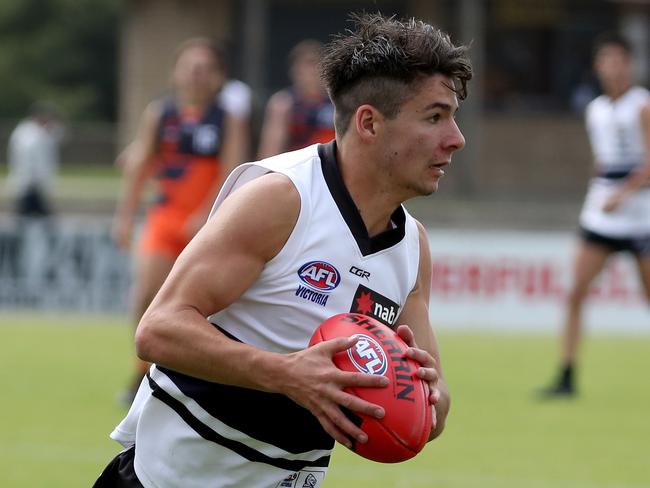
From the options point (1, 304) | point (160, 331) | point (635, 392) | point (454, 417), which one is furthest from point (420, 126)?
point (1, 304)

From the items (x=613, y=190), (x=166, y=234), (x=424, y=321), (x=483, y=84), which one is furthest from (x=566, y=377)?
(x=483, y=84)

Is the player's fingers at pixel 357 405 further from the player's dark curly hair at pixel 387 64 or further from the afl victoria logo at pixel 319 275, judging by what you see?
the player's dark curly hair at pixel 387 64

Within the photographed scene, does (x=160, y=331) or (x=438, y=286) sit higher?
(x=160, y=331)

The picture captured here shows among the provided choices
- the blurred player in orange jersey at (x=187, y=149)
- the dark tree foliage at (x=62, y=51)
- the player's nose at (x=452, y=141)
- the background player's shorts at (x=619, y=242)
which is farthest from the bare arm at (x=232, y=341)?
the dark tree foliage at (x=62, y=51)

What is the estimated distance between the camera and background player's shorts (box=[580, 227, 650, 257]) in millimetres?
10828

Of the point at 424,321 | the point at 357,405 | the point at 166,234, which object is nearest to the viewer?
the point at 357,405

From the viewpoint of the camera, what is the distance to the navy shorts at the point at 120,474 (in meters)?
4.19

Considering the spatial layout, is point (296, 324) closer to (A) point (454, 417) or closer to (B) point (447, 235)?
(A) point (454, 417)

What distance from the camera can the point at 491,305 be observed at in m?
15.6

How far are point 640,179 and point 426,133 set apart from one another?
7281mm

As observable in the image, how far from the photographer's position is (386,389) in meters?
3.81

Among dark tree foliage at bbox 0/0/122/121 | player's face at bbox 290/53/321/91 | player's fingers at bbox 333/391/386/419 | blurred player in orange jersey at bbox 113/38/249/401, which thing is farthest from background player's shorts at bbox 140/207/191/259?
dark tree foliage at bbox 0/0/122/121

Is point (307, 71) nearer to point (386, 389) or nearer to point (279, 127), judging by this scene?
point (279, 127)

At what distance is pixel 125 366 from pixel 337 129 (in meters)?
8.35
